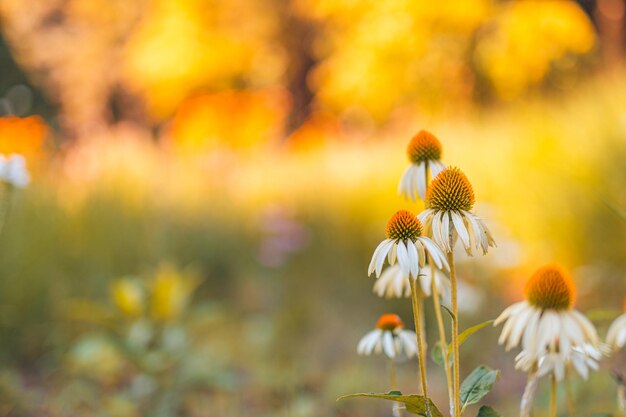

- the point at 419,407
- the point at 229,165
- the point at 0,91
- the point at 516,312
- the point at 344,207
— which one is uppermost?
the point at 0,91

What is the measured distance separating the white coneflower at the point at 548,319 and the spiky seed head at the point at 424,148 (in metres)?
0.26

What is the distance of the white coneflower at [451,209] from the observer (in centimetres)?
90

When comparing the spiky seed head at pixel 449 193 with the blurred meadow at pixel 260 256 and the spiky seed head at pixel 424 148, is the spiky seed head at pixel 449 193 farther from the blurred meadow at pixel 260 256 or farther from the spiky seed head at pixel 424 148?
the blurred meadow at pixel 260 256

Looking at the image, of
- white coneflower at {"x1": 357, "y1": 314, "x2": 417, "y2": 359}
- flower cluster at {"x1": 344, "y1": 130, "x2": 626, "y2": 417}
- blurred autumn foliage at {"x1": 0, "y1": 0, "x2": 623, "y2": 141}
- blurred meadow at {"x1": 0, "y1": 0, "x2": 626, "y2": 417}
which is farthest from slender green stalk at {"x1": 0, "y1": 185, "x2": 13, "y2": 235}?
blurred autumn foliage at {"x1": 0, "y1": 0, "x2": 623, "y2": 141}

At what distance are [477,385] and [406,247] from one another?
261 millimetres

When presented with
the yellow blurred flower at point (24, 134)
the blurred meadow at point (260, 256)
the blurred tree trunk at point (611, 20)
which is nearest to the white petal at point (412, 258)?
the blurred meadow at point (260, 256)

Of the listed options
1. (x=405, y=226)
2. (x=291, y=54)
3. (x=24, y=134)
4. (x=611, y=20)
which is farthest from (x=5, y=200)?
(x=291, y=54)

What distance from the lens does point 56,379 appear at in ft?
9.12

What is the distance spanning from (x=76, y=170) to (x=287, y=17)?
907 cm

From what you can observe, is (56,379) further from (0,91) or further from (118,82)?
(118,82)

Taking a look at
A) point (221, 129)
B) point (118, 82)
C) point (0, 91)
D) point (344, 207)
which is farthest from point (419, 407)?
point (118, 82)

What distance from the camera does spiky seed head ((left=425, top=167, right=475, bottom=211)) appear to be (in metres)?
0.93

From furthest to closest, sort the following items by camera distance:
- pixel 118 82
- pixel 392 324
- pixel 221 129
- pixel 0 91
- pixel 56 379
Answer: pixel 118 82 < pixel 0 91 < pixel 221 129 < pixel 56 379 < pixel 392 324

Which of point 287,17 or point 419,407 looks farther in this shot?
point 287,17
